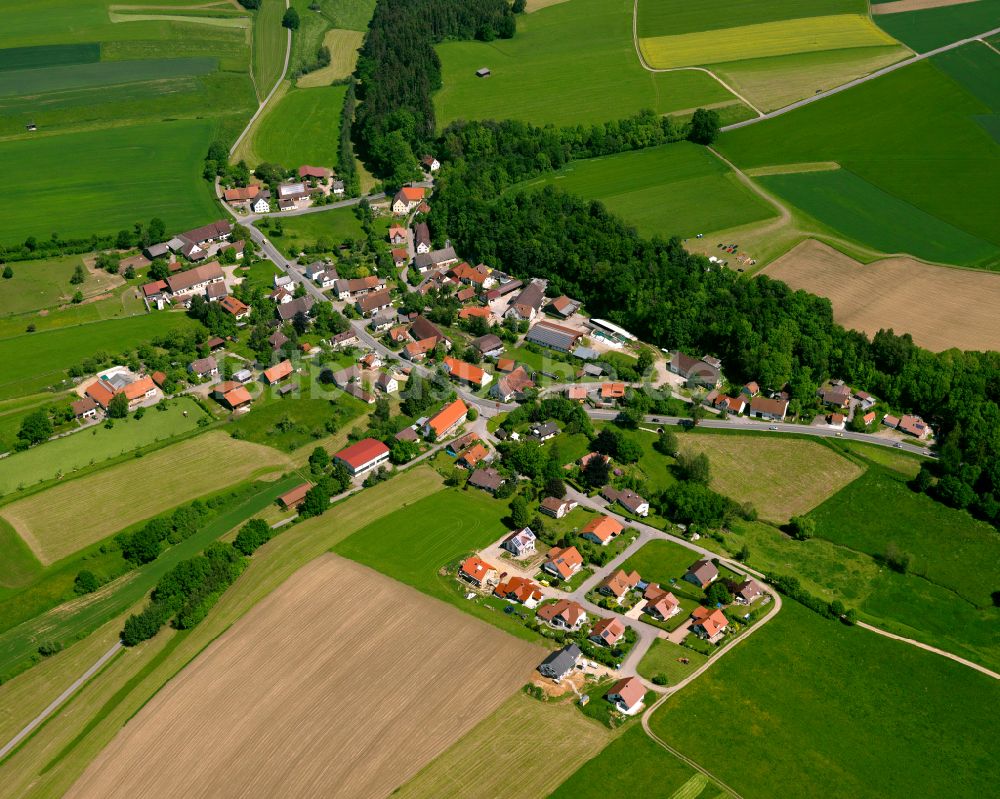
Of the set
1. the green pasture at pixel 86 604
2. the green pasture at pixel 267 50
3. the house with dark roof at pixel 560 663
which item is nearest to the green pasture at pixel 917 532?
the house with dark roof at pixel 560 663

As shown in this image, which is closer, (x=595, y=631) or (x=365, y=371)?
(x=595, y=631)

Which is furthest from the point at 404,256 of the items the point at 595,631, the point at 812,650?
the point at 812,650

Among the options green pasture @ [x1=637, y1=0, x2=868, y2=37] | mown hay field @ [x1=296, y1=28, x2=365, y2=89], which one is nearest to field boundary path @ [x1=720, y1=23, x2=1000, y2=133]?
green pasture @ [x1=637, y1=0, x2=868, y2=37]

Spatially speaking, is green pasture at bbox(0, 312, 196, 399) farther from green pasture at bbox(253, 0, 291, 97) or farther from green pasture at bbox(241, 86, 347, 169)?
green pasture at bbox(253, 0, 291, 97)

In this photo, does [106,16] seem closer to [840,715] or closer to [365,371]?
[365,371]

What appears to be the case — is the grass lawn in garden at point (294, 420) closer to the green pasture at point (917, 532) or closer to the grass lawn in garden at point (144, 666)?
the grass lawn in garden at point (144, 666)

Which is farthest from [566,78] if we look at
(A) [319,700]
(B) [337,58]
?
(A) [319,700]
